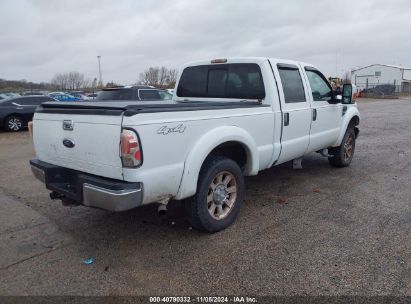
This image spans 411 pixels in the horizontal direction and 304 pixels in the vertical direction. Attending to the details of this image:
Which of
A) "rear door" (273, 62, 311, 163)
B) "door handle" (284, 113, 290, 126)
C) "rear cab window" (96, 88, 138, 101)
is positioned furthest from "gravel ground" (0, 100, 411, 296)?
"rear cab window" (96, 88, 138, 101)

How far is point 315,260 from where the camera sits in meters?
3.51

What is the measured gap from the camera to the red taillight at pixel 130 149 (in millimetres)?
3074

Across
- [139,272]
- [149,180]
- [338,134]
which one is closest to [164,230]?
[139,272]

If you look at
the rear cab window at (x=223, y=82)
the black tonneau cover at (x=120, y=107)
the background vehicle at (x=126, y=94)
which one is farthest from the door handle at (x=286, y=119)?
the background vehicle at (x=126, y=94)

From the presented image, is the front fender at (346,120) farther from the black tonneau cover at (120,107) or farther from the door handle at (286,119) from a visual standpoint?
the black tonneau cover at (120,107)

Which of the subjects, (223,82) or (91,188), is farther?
(223,82)

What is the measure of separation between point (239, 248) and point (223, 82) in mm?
2436

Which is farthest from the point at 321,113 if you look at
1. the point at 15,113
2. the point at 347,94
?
the point at 15,113

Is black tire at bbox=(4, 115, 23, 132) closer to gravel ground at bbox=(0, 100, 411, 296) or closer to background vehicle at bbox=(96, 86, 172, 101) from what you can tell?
background vehicle at bbox=(96, 86, 172, 101)

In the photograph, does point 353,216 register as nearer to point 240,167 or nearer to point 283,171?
point 240,167

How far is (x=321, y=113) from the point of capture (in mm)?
5828

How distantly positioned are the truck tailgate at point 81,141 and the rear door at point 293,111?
8.13 feet

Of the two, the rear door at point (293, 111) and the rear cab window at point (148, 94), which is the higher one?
the rear cab window at point (148, 94)

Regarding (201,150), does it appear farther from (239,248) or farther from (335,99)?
(335,99)
